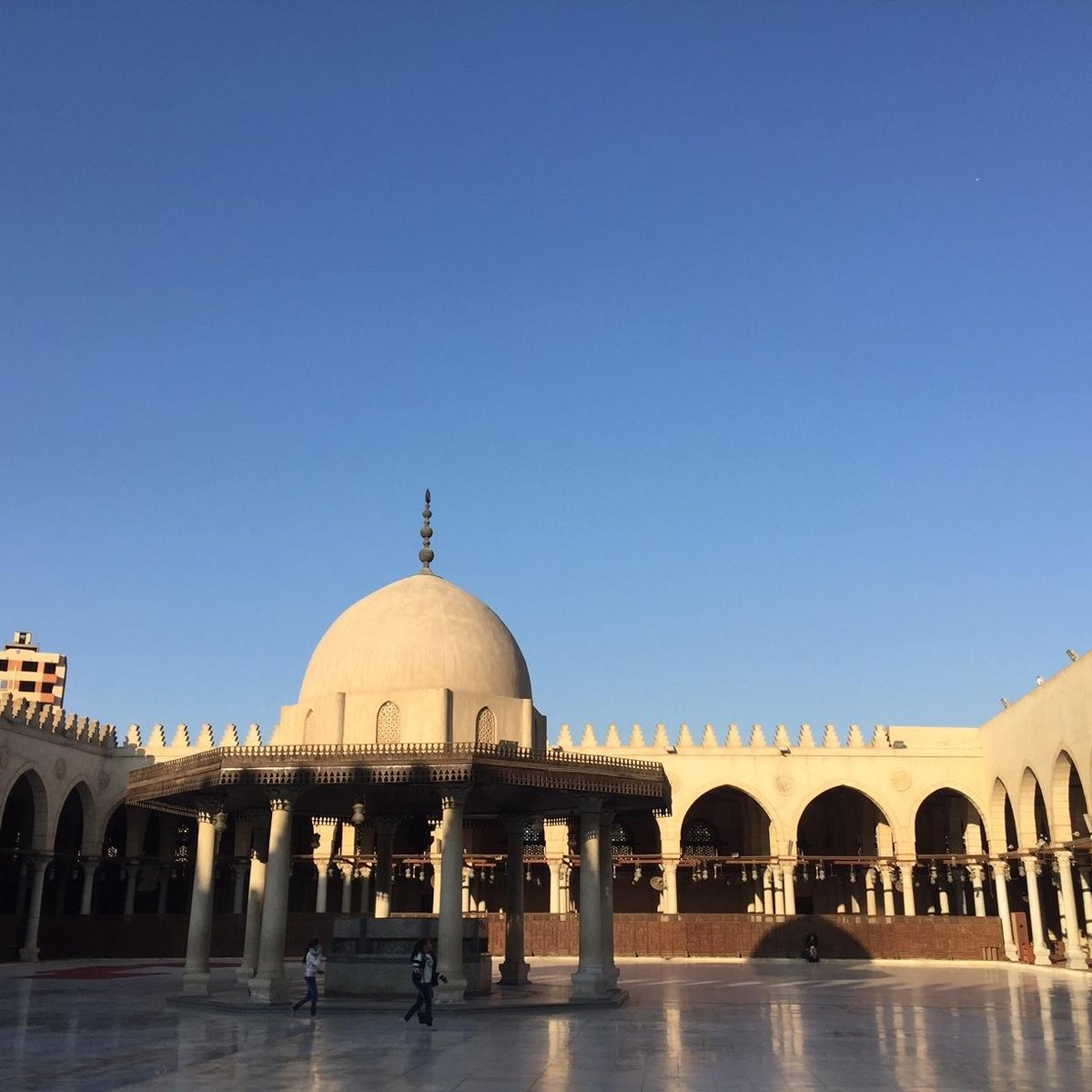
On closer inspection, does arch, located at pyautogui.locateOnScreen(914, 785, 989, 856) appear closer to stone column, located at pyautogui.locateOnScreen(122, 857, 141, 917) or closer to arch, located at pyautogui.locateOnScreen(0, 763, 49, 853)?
stone column, located at pyautogui.locateOnScreen(122, 857, 141, 917)

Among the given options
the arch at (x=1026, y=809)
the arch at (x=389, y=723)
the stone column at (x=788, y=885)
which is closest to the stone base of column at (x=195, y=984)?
the arch at (x=389, y=723)

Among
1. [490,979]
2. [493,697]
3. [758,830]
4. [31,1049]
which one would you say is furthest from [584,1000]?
[758,830]

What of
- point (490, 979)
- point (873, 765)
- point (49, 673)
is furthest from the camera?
point (49, 673)

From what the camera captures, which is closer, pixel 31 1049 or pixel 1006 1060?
pixel 1006 1060

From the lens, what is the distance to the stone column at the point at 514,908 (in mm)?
23766

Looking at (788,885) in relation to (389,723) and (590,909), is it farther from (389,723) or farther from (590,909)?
(389,723)

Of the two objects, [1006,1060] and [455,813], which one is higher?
[455,813]

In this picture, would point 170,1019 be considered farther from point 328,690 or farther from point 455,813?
point 328,690

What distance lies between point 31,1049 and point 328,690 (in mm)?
9341

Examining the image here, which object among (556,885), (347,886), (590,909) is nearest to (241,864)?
(347,886)

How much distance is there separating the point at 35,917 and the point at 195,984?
19075 millimetres

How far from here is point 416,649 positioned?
2209 centimetres

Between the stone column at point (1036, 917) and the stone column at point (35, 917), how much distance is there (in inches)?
1212

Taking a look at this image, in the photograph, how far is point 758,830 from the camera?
47531mm
